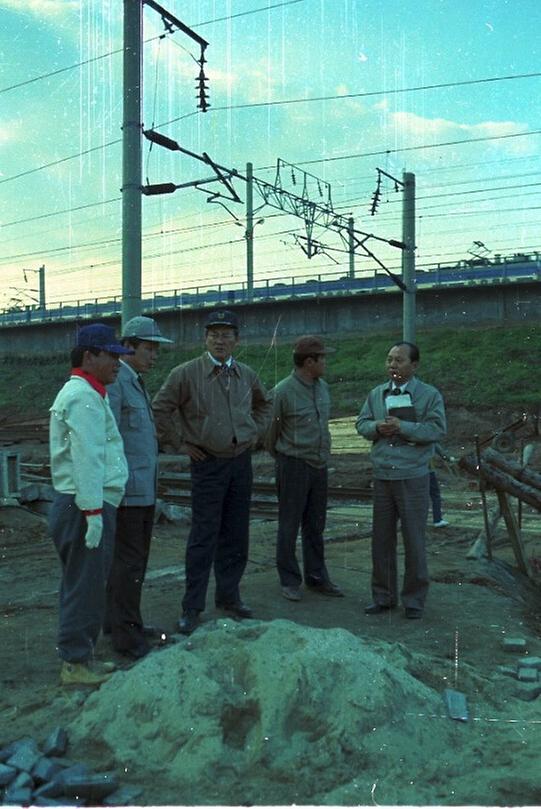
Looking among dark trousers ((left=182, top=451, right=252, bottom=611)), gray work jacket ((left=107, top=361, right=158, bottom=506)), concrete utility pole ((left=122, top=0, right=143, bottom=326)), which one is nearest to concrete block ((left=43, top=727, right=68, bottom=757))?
gray work jacket ((left=107, top=361, right=158, bottom=506))

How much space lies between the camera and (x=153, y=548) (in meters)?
8.77

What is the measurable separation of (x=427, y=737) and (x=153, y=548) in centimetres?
564

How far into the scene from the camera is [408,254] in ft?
66.2

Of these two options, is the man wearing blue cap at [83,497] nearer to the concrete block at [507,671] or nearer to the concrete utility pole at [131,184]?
the concrete block at [507,671]

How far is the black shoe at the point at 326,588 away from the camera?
A: 20.7ft

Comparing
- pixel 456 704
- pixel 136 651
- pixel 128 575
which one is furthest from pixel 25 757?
pixel 456 704

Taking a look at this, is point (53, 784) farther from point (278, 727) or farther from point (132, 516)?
point (132, 516)

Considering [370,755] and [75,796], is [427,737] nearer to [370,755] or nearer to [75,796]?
[370,755]

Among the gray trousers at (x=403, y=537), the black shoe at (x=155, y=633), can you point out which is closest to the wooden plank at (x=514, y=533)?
the gray trousers at (x=403, y=537)

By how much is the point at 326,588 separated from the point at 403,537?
0.98 meters

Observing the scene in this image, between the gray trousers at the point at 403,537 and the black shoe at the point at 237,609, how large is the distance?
36.8 inches

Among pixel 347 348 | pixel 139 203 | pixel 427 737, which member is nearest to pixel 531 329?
pixel 347 348

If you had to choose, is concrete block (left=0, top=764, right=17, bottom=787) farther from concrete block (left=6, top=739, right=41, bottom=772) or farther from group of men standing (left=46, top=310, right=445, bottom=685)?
group of men standing (left=46, top=310, right=445, bottom=685)

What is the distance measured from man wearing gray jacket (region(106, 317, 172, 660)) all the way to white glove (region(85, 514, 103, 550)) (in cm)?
65
